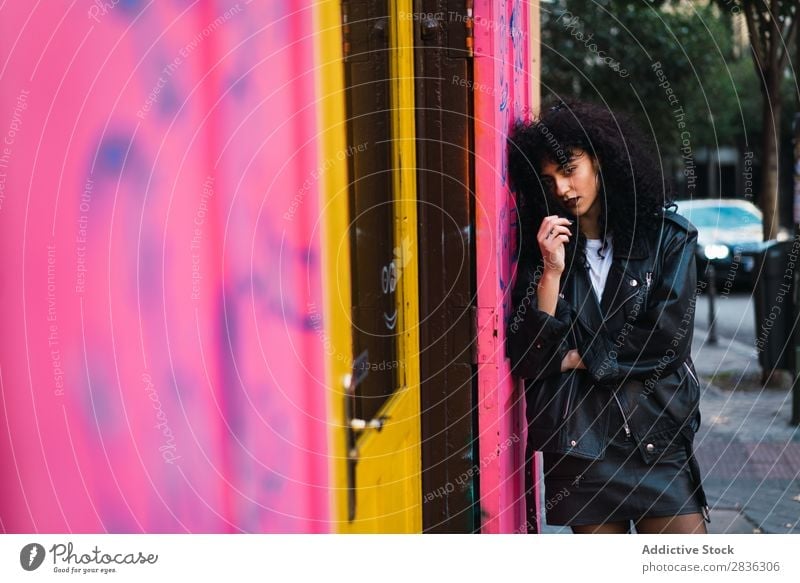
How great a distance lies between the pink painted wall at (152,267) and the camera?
1.25 metres

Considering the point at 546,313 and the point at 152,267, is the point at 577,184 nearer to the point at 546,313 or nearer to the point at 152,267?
the point at 546,313

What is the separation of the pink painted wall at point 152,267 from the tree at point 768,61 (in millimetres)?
5004

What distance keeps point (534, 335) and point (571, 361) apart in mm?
100

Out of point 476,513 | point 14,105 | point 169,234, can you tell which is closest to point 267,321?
point 169,234

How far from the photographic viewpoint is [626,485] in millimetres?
2236

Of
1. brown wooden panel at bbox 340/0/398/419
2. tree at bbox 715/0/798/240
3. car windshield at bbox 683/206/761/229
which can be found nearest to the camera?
brown wooden panel at bbox 340/0/398/419

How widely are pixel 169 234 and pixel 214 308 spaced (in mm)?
147

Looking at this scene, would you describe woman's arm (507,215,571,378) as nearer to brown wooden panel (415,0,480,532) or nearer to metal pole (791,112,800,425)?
brown wooden panel (415,0,480,532)

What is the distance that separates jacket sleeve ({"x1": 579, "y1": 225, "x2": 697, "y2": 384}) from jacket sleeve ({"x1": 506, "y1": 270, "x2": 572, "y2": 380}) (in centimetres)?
6

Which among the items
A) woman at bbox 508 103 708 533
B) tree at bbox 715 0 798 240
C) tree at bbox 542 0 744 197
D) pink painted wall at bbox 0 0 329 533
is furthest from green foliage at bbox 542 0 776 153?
pink painted wall at bbox 0 0 329 533

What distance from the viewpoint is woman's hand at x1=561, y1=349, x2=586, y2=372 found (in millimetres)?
2223

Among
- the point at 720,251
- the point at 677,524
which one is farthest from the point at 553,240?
the point at 720,251

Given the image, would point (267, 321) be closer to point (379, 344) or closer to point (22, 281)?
point (22, 281)

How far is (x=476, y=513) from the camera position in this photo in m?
2.46
